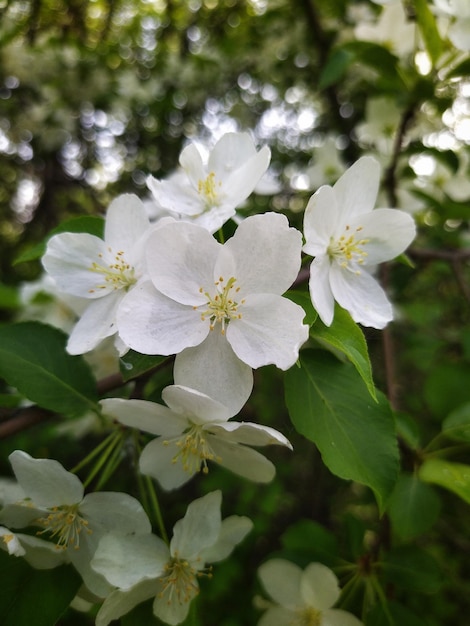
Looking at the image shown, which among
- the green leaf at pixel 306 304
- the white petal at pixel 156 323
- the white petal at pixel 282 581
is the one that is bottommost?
the white petal at pixel 282 581

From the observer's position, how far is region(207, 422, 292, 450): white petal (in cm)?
79

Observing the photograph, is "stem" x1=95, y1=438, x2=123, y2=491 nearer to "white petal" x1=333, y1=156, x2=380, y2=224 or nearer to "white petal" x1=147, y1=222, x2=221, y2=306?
"white petal" x1=147, y1=222, x2=221, y2=306

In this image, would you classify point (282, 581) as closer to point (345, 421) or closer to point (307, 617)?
point (307, 617)

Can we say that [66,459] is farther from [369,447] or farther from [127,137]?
[127,137]

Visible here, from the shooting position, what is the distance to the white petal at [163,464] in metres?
0.95

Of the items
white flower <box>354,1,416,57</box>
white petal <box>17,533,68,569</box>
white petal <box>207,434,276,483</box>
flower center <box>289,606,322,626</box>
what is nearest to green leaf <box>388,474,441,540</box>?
flower center <box>289,606,322,626</box>

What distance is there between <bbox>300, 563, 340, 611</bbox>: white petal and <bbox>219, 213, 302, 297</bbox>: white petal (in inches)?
26.3

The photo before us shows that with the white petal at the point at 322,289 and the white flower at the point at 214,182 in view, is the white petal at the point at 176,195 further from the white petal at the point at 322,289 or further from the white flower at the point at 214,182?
the white petal at the point at 322,289

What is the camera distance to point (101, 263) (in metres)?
1.10

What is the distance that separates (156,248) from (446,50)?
4.23ft

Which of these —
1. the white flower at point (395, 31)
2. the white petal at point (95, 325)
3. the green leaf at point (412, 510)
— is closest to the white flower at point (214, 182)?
the white petal at point (95, 325)

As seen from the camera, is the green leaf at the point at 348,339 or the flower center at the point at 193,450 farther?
the flower center at the point at 193,450

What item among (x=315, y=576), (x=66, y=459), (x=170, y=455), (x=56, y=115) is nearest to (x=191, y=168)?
(x=170, y=455)

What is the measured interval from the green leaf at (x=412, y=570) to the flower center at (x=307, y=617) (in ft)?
0.60
